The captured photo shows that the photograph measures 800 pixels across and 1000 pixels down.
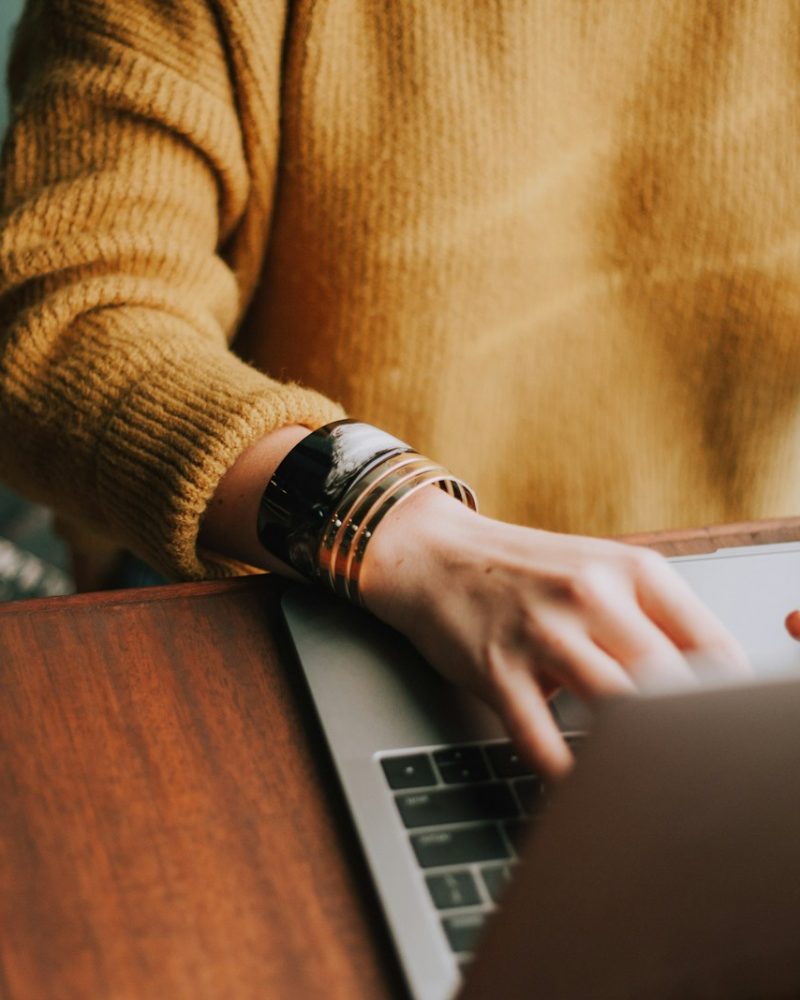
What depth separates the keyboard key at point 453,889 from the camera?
1.01ft

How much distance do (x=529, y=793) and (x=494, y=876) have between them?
4 centimetres

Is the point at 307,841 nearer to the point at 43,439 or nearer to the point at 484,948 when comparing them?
the point at 484,948

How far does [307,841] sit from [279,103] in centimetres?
47

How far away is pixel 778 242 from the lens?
2.34ft

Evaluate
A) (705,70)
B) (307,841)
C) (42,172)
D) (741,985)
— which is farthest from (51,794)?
(705,70)

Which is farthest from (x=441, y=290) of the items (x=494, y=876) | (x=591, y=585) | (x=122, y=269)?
(x=494, y=876)

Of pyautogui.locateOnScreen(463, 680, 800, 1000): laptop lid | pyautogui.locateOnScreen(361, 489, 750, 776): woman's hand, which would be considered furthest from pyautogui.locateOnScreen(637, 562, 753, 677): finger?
pyautogui.locateOnScreen(463, 680, 800, 1000): laptop lid

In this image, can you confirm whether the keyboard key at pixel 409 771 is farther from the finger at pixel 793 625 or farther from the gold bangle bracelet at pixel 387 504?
the finger at pixel 793 625

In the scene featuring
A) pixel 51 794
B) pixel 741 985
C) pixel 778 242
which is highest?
pixel 778 242

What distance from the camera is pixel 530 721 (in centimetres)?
35

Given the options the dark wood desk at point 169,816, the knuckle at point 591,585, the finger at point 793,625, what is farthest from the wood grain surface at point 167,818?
the finger at point 793,625

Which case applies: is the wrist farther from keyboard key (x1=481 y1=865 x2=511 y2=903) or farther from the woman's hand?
keyboard key (x1=481 y1=865 x2=511 y2=903)

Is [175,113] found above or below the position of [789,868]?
above

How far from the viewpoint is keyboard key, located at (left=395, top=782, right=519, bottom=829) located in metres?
0.33
